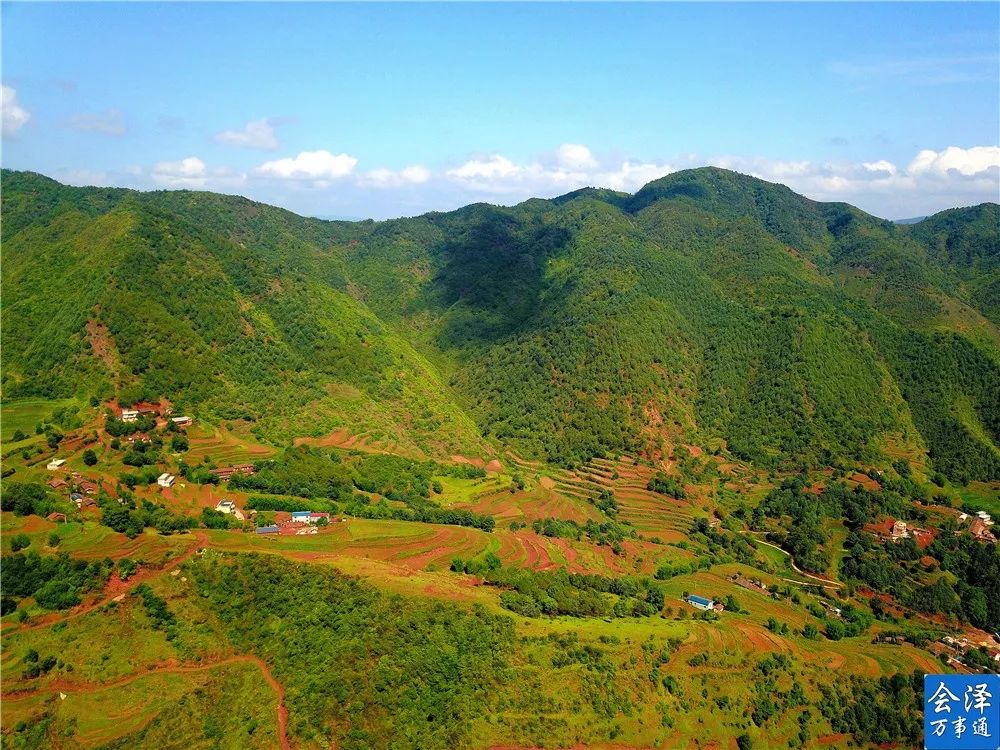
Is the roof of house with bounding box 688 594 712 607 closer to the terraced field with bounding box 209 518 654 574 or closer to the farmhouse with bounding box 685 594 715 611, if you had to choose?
the farmhouse with bounding box 685 594 715 611

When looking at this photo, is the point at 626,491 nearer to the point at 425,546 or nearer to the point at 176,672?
the point at 425,546

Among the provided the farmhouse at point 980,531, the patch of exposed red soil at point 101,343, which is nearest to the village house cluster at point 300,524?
the patch of exposed red soil at point 101,343

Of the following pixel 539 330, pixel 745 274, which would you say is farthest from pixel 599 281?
pixel 745 274

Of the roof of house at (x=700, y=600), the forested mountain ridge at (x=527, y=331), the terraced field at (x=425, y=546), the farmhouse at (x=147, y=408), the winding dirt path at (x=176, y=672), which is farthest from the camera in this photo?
the forested mountain ridge at (x=527, y=331)

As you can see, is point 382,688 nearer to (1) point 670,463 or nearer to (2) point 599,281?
(1) point 670,463

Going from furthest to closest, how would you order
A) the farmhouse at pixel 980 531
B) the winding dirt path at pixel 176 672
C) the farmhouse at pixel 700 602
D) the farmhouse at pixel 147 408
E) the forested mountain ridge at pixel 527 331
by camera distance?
1. the farmhouse at pixel 980 531
2. the forested mountain ridge at pixel 527 331
3. the farmhouse at pixel 147 408
4. the farmhouse at pixel 700 602
5. the winding dirt path at pixel 176 672

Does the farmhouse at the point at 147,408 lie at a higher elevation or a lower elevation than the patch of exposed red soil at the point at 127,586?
higher

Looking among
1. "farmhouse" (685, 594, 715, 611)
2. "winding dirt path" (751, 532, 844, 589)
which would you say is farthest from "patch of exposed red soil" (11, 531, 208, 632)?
"winding dirt path" (751, 532, 844, 589)

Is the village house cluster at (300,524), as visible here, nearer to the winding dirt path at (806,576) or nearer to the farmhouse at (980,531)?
the winding dirt path at (806,576)
